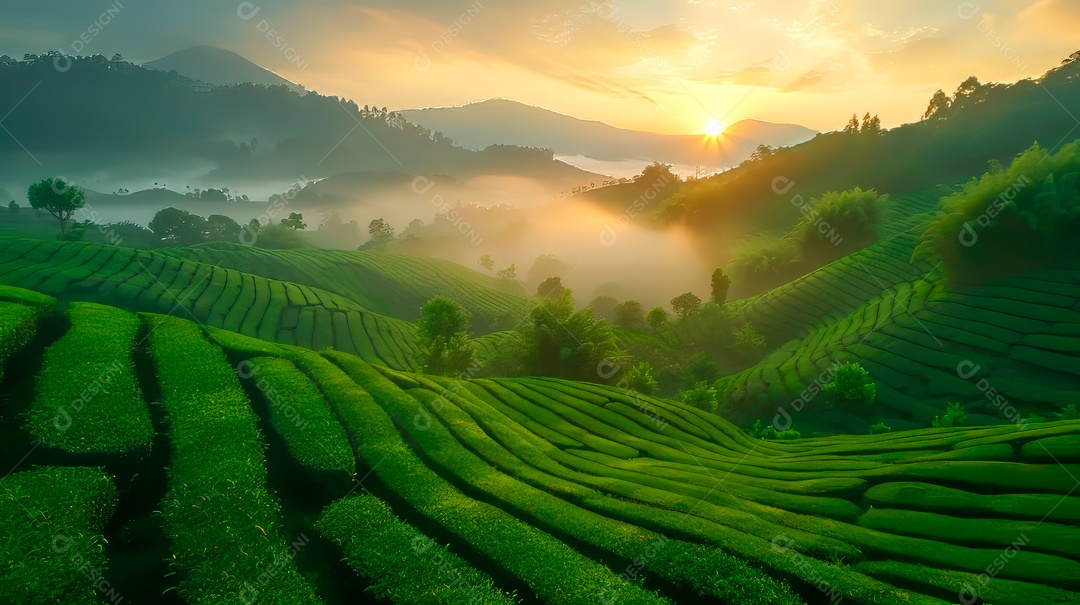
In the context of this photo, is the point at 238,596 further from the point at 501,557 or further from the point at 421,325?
the point at 421,325

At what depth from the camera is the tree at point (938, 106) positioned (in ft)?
307

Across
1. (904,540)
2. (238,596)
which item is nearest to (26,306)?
(238,596)

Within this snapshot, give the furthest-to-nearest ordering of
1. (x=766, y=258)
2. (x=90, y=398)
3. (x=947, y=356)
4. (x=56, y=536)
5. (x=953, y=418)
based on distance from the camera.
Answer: (x=766, y=258), (x=947, y=356), (x=953, y=418), (x=90, y=398), (x=56, y=536)

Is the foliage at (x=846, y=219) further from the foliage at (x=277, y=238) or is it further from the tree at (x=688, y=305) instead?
the foliage at (x=277, y=238)

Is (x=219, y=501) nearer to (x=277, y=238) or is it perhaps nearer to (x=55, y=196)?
(x=55, y=196)

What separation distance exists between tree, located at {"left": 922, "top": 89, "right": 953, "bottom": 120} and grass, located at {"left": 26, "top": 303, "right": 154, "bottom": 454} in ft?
428

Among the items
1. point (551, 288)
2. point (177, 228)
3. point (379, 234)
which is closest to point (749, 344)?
point (551, 288)

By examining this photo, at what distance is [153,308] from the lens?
40.2 meters

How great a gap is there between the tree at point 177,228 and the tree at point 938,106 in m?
167

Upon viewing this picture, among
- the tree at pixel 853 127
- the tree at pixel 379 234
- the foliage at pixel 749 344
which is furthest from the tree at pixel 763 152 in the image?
the tree at pixel 379 234

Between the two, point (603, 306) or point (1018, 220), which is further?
point (603, 306)

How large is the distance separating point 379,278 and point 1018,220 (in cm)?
7885

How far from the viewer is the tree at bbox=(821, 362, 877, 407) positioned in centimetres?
2469

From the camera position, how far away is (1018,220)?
28.2m
